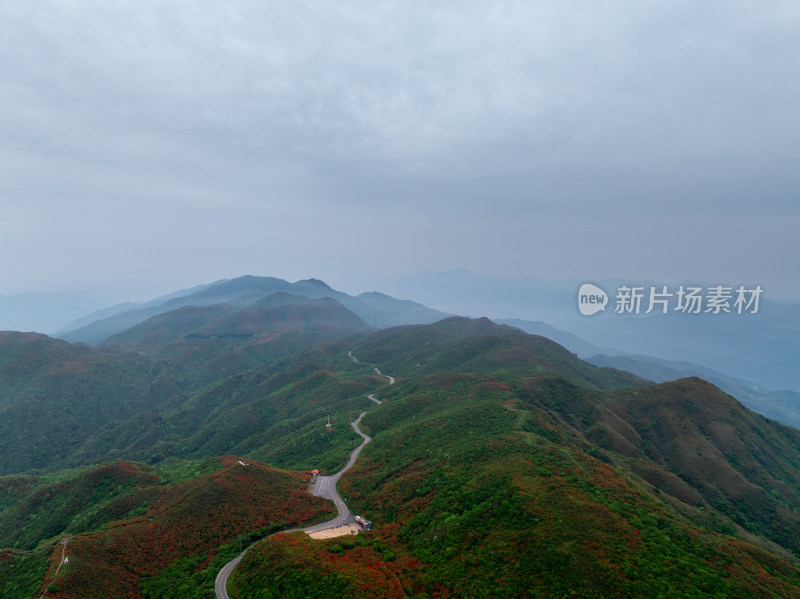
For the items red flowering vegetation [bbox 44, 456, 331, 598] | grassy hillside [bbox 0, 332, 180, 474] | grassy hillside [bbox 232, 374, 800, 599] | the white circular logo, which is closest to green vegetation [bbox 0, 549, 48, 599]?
red flowering vegetation [bbox 44, 456, 331, 598]

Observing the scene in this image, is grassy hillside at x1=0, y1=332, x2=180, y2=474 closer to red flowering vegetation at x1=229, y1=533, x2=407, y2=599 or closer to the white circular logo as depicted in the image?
red flowering vegetation at x1=229, y1=533, x2=407, y2=599

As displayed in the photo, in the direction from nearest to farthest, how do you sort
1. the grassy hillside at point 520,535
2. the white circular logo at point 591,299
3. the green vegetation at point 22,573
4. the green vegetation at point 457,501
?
the grassy hillside at point 520,535
the green vegetation at point 457,501
the green vegetation at point 22,573
the white circular logo at point 591,299

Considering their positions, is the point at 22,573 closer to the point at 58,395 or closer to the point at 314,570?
the point at 314,570

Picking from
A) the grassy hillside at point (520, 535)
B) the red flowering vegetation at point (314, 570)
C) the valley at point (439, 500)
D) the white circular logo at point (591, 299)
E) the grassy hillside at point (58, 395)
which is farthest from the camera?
the grassy hillside at point (58, 395)

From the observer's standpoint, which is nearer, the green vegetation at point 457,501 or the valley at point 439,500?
the green vegetation at point 457,501

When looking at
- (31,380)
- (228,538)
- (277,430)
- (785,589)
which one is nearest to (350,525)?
(228,538)

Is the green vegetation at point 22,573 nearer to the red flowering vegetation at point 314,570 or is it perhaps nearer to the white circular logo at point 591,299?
the red flowering vegetation at point 314,570

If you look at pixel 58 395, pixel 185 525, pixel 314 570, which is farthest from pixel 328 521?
pixel 58 395

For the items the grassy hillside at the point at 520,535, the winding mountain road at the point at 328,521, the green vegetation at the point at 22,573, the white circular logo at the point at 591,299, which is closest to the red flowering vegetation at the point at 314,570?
the grassy hillside at the point at 520,535

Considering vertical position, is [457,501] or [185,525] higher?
[457,501]
